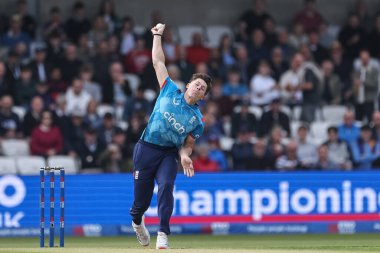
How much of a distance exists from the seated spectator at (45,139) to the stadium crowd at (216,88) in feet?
0.06

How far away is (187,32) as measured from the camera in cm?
2706

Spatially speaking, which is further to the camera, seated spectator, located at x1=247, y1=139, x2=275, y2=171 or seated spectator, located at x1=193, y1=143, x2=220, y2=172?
seated spectator, located at x1=247, y1=139, x2=275, y2=171

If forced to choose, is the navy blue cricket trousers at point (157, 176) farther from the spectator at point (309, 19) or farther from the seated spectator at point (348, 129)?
the spectator at point (309, 19)

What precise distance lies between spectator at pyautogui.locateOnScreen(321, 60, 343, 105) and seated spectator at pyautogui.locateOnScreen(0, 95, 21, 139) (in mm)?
6829

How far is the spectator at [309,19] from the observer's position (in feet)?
89.5

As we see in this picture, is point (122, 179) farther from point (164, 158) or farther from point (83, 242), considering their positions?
point (164, 158)

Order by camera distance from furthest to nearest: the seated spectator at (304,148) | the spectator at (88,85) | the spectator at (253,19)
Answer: the spectator at (253,19), the spectator at (88,85), the seated spectator at (304,148)

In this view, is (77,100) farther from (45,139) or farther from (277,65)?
(277,65)

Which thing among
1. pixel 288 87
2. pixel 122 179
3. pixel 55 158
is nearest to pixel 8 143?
pixel 55 158

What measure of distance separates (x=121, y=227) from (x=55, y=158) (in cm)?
214

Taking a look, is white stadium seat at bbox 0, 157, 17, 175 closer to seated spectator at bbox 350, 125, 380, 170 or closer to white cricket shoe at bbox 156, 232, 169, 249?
seated spectator at bbox 350, 125, 380, 170

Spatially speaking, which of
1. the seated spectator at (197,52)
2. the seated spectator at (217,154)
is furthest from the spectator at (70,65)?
the seated spectator at (217,154)

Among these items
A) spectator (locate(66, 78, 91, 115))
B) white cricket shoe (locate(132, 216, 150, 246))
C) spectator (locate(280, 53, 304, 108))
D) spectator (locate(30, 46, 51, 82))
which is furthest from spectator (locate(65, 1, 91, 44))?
white cricket shoe (locate(132, 216, 150, 246))

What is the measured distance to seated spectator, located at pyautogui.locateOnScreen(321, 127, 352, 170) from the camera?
2220 centimetres
